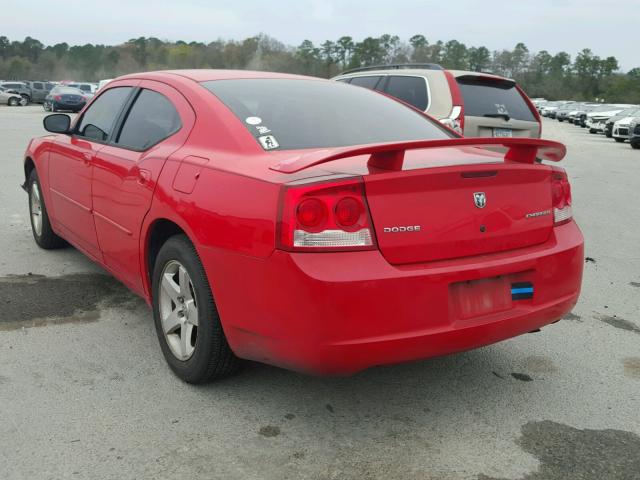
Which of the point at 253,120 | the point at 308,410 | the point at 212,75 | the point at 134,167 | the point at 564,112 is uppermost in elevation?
the point at 212,75

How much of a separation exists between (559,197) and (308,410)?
1583 mm

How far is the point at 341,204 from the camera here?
256 cm

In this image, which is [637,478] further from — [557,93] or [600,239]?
[557,93]

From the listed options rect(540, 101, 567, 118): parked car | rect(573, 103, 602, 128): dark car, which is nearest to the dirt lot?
rect(573, 103, 602, 128): dark car

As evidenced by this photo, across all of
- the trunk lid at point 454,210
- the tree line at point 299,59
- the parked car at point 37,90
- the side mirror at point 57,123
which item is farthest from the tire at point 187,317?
the tree line at point 299,59

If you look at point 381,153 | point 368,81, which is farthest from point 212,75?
point 368,81

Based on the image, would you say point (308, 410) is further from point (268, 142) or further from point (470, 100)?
point (470, 100)

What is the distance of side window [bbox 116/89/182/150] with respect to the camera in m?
3.62

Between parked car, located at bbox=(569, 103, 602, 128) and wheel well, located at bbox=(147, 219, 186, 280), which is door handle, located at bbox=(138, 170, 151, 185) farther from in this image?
parked car, located at bbox=(569, 103, 602, 128)

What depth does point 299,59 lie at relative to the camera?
122625 millimetres

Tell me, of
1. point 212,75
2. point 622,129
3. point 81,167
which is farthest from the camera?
point 622,129

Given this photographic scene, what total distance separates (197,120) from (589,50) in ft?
469

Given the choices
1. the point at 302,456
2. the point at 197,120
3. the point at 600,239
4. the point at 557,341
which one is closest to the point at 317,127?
the point at 197,120

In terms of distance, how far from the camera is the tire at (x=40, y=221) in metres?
5.56
